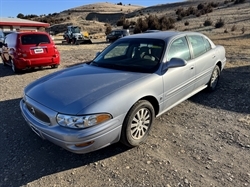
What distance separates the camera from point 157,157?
300 cm

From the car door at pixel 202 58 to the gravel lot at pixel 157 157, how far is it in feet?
2.25

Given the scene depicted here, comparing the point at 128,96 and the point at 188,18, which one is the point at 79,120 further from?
the point at 188,18

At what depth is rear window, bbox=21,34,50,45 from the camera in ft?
25.8

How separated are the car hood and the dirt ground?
82 cm

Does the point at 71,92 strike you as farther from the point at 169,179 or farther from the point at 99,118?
the point at 169,179

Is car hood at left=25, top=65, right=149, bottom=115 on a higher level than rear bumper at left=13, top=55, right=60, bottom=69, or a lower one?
higher

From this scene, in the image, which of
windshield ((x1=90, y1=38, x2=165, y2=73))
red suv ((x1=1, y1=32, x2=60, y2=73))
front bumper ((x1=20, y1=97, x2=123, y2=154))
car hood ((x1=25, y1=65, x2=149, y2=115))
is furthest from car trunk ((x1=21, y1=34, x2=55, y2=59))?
front bumper ((x1=20, y1=97, x2=123, y2=154))

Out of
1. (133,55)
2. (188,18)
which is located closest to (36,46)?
(133,55)

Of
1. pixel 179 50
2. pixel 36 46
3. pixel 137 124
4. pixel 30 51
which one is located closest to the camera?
pixel 137 124

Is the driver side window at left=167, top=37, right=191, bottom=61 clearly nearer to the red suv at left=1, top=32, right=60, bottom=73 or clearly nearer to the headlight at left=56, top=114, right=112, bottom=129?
the headlight at left=56, top=114, right=112, bottom=129

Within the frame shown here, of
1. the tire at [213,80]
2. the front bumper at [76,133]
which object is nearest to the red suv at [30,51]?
the front bumper at [76,133]

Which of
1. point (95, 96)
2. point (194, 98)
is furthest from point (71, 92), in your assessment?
point (194, 98)

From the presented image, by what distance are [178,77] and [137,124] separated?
120cm

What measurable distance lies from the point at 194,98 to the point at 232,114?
96 centimetres
